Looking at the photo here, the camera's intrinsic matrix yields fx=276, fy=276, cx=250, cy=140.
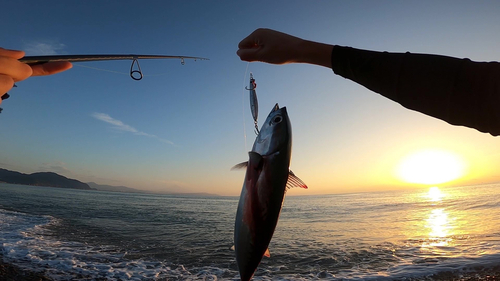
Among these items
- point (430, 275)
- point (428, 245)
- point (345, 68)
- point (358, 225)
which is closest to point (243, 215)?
point (345, 68)

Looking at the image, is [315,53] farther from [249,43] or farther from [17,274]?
[17,274]

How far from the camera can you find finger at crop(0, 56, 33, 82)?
144 cm

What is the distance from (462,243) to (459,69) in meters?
13.6

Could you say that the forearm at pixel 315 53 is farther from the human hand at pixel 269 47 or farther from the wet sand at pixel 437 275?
the wet sand at pixel 437 275

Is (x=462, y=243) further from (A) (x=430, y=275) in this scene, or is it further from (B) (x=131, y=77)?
(B) (x=131, y=77)

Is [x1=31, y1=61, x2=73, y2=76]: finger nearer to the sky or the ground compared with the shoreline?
nearer to the sky

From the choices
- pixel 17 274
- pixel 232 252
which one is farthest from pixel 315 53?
pixel 232 252

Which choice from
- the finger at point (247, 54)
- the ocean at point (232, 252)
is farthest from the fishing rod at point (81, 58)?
the ocean at point (232, 252)

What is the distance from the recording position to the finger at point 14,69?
144 centimetres

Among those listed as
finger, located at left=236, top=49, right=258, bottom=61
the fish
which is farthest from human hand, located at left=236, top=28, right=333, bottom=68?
the fish

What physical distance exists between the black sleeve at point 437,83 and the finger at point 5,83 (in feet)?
6.03

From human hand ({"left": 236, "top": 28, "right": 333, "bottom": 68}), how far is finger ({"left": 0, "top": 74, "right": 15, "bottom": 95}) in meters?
1.39

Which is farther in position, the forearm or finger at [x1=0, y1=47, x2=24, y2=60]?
the forearm

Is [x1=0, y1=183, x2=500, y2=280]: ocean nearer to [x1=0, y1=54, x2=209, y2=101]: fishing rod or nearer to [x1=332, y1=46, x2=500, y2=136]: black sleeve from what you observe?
[x1=0, y1=54, x2=209, y2=101]: fishing rod
